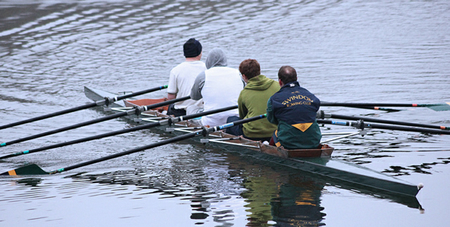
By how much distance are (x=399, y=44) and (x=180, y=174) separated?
41.3 ft

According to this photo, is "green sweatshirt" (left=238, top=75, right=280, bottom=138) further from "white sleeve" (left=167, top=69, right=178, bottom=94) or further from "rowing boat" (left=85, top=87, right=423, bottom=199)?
"white sleeve" (left=167, top=69, right=178, bottom=94)

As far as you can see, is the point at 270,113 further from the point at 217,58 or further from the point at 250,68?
the point at 217,58

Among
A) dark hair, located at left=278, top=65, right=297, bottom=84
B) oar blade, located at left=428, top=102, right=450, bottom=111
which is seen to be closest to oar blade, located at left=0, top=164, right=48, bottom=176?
dark hair, located at left=278, top=65, right=297, bottom=84

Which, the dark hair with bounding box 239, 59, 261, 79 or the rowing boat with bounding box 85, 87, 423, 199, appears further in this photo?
the dark hair with bounding box 239, 59, 261, 79

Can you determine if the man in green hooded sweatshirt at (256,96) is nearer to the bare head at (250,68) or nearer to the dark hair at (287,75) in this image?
the bare head at (250,68)

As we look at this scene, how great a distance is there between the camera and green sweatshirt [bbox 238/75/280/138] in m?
6.82

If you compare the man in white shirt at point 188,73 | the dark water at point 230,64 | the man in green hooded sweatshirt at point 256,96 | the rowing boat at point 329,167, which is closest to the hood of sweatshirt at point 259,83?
the man in green hooded sweatshirt at point 256,96

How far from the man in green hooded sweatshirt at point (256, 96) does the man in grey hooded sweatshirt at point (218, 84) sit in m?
0.49

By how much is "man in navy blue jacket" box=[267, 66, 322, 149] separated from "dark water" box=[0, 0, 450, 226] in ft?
1.68

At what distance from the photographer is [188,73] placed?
28.1ft

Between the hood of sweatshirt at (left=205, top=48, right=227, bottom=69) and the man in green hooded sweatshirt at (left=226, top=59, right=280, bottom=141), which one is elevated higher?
the hood of sweatshirt at (left=205, top=48, right=227, bottom=69)

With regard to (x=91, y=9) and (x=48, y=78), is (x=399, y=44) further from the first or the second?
(x=91, y=9)

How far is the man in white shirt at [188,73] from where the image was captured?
8.46 m

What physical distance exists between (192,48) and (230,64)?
7.33 m
